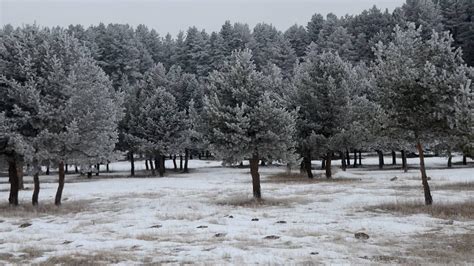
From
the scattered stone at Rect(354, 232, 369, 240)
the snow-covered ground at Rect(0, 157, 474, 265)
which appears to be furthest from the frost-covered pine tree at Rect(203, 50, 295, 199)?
the scattered stone at Rect(354, 232, 369, 240)

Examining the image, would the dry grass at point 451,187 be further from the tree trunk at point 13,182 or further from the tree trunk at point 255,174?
the tree trunk at point 13,182

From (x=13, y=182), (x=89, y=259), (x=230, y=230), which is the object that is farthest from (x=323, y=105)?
(x=89, y=259)

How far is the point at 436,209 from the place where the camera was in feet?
68.1

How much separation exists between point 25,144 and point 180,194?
37.6 feet

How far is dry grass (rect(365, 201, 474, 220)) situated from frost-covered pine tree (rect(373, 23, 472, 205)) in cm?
88

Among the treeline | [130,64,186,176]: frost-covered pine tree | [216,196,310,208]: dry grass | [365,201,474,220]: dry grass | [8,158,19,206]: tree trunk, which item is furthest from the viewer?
[130,64,186,176]: frost-covered pine tree

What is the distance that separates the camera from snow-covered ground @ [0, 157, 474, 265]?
12812 millimetres

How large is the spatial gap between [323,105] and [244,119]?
18.5 metres

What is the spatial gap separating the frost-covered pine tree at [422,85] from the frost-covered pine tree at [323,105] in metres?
17.9

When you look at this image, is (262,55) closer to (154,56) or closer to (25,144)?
(154,56)

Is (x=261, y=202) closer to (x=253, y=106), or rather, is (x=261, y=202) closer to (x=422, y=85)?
(x=253, y=106)

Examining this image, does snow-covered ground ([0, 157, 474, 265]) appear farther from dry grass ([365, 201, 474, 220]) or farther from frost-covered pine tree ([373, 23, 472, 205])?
frost-covered pine tree ([373, 23, 472, 205])

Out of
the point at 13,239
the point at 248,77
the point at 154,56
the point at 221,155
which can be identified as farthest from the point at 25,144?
the point at 154,56

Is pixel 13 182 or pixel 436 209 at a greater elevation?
pixel 13 182
